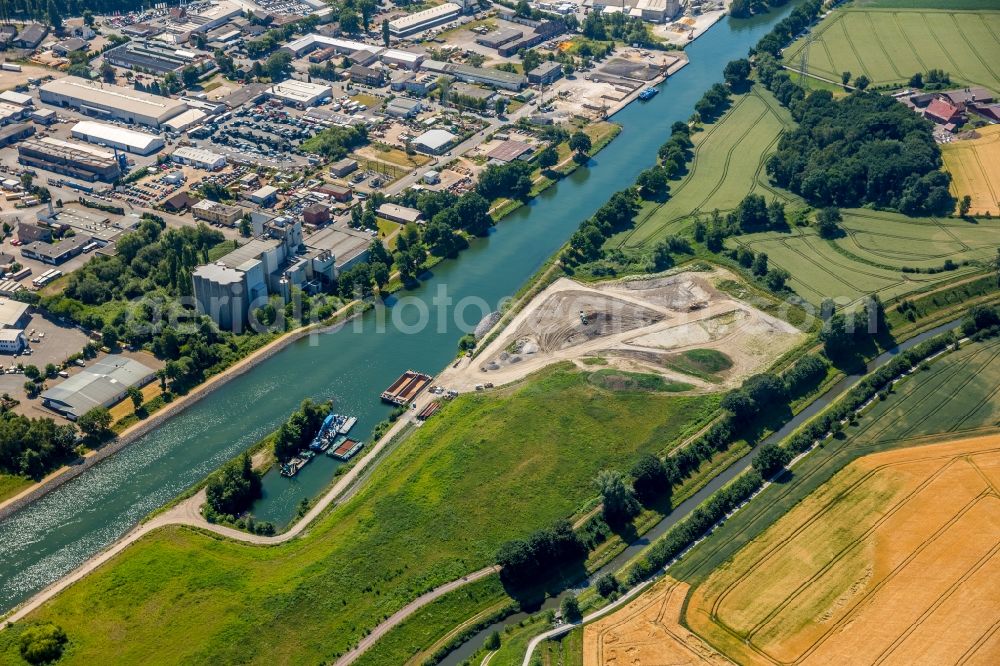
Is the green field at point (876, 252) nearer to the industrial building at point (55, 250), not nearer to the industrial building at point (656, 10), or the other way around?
the industrial building at point (55, 250)

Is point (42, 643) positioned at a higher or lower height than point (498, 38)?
lower

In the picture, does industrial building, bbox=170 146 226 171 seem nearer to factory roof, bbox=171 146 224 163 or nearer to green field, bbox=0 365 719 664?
factory roof, bbox=171 146 224 163

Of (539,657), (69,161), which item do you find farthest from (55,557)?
(69,161)

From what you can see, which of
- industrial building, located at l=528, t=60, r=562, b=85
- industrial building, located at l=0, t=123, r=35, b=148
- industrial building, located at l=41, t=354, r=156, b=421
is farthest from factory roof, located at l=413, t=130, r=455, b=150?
industrial building, located at l=41, t=354, r=156, b=421

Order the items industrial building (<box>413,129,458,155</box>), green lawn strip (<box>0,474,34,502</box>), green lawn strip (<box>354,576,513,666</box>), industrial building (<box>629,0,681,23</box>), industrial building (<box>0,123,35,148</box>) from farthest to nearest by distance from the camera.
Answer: industrial building (<box>629,0,681,23</box>) < industrial building (<box>413,129,458,155</box>) < industrial building (<box>0,123,35,148</box>) < green lawn strip (<box>0,474,34,502</box>) < green lawn strip (<box>354,576,513,666</box>)

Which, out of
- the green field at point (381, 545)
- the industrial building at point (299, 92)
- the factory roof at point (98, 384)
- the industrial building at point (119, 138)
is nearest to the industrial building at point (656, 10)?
the industrial building at point (299, 92)

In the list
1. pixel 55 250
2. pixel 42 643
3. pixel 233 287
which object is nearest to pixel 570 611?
pixel 42 643

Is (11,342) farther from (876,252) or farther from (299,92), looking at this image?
(876,252)
